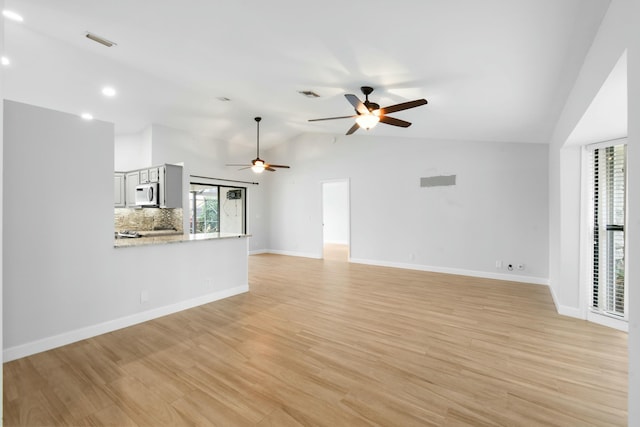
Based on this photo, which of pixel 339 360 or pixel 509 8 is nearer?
pixel 509 8

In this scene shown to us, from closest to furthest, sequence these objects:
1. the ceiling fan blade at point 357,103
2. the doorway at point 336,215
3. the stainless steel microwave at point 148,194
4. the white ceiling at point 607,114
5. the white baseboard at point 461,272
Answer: the white ceiling at point 607,114, the ceiling fan blade at point 357,103, the white baseboard at point 461,272, the stainless steel microwave at point 148,194, the doorway at point 336,215

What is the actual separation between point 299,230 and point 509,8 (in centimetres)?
692

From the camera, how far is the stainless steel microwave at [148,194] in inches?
229

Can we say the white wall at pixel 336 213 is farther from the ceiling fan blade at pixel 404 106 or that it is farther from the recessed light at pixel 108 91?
the ceiling fan blade at pixel 404 106

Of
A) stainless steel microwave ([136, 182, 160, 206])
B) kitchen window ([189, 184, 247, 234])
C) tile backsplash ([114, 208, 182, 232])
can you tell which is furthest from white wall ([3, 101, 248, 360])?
kitchen window ([189, 184, 247, 234])

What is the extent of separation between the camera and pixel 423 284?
16.9 feet

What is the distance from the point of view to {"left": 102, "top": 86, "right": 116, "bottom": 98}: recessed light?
4703 millimetres

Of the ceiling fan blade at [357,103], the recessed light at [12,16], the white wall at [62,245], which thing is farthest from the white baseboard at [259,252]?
the recessed light at [12,16]

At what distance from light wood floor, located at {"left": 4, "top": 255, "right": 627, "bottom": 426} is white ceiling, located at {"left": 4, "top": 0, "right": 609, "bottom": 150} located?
8.08 ft

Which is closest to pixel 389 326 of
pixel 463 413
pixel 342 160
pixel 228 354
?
pixel 463 413

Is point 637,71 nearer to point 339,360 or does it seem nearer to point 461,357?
point 461,357

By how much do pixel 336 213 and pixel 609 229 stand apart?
29.1 feet

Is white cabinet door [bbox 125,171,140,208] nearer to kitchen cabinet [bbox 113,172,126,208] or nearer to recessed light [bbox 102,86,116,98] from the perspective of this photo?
kitchen cabinet [bbox 113,172,126,208]

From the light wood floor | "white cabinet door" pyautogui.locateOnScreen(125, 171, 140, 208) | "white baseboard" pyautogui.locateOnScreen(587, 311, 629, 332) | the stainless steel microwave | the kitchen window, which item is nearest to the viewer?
the light wood floor
